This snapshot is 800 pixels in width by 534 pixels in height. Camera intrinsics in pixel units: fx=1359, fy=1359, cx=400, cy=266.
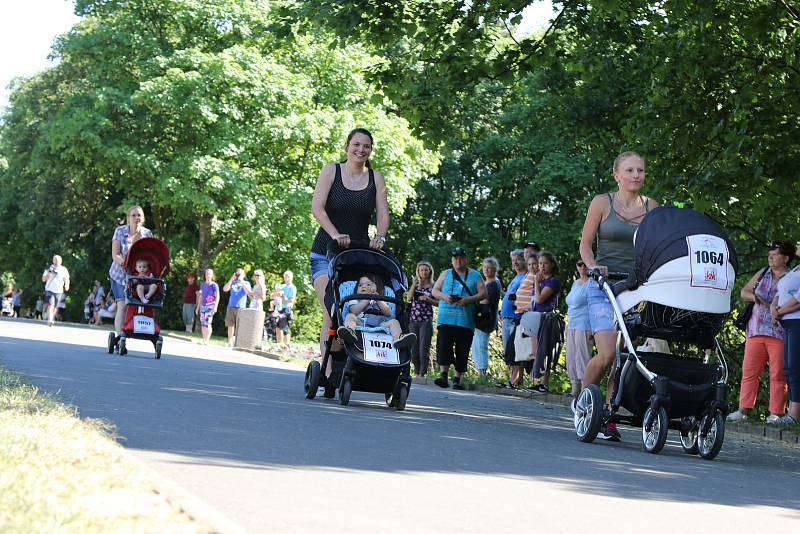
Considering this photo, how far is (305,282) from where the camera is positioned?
163 ft

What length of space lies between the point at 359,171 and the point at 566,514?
670 centimetres

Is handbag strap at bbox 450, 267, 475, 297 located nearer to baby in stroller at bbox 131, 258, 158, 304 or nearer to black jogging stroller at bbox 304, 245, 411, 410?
baby in stroller at bbox 131, 258, 158, 304

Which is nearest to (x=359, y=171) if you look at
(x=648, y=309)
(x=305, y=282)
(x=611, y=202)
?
(x=611, y=202)

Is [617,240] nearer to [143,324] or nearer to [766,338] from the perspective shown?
[766,338]

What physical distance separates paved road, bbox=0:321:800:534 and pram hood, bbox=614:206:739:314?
1160mm

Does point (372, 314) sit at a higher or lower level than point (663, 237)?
lower

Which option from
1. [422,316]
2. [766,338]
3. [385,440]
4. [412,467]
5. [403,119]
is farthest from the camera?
[403,119]

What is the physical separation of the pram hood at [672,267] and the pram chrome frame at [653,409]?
0.33 m

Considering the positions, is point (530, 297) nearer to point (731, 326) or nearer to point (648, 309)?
point (731, 326)

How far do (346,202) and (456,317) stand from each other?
8273 mm

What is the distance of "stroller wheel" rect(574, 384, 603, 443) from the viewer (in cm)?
1034

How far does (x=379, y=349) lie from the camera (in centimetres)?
1180

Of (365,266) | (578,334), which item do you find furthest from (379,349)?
(578,334)

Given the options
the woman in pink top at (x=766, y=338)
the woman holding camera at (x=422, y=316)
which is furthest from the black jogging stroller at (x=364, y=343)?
the woman holding camera at (x=422, y=316)
